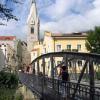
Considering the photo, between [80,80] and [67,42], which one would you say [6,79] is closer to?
Result: [80,80]

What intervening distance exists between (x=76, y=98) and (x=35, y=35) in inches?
6444

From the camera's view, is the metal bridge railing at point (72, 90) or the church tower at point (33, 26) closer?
the metal bridge railing at point (72, 90)

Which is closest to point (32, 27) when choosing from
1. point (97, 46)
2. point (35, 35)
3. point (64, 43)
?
point (35, 35)

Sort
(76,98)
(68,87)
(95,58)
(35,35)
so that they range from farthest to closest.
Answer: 1. (35,35)
2. (68,87)
3. (76,98)
4. (95,58)

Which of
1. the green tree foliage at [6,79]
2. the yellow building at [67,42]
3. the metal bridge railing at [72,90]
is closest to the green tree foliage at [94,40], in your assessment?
the yellow building at [67,42]

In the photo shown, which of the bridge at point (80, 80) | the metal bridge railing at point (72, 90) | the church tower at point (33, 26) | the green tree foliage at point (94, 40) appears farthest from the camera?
the church tower at point (33, 26)

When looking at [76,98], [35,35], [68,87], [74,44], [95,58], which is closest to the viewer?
[95,58]

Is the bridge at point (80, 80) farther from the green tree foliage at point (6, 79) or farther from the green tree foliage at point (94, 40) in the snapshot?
the green tree foliage at point (94, 40)

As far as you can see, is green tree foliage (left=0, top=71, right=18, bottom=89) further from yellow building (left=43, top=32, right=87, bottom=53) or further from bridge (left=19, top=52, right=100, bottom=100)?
yellow building (left=43, top=32, right=87, bottom=53)

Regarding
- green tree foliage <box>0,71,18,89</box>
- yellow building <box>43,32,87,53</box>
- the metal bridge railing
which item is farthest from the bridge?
yellow building <box>43,32,87,53</box>

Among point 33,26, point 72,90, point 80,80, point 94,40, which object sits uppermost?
point 33,26

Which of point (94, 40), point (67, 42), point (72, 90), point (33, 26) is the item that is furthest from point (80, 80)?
point (33, 26)

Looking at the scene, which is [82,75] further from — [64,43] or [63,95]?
[64,43]

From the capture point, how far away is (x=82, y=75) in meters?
14.9
